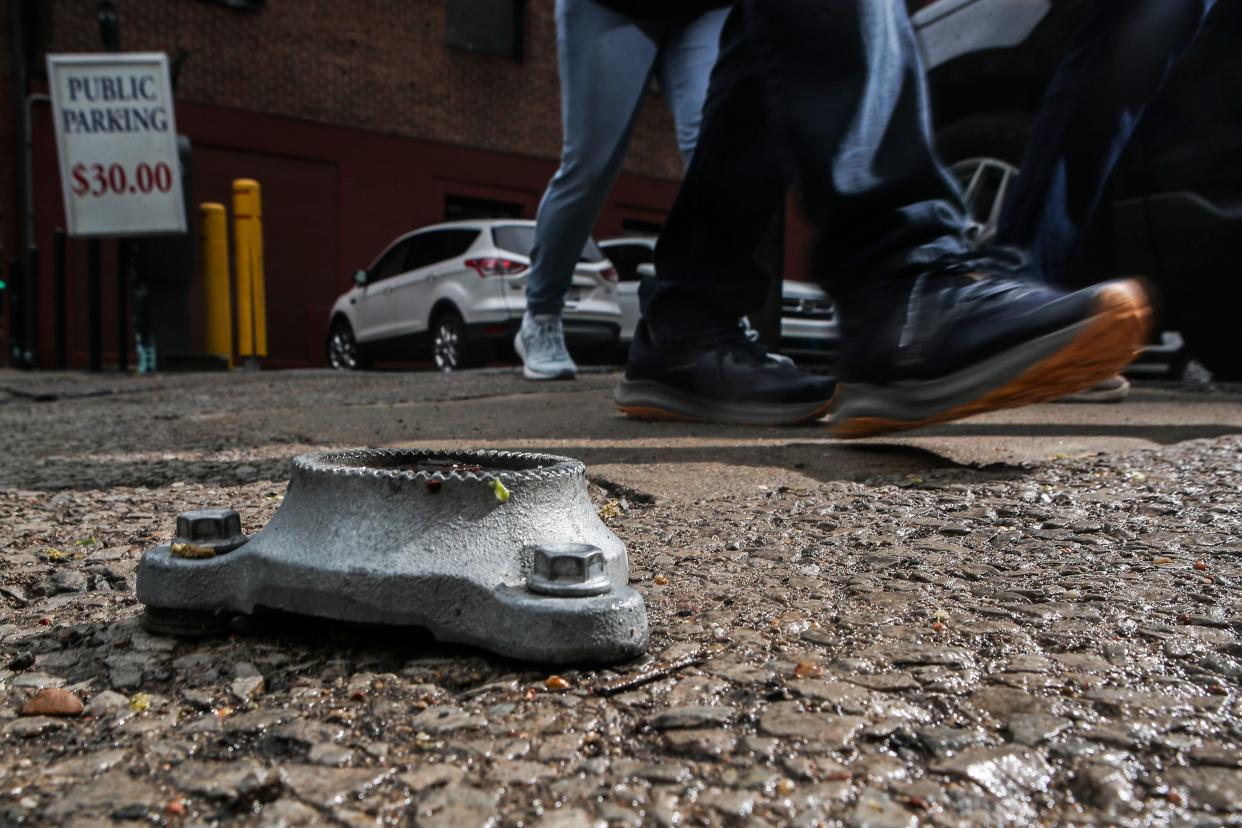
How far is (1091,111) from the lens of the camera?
7.84 feet

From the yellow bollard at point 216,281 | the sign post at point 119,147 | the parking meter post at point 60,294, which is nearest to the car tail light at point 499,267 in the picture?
the yellow bollard at point 216,281

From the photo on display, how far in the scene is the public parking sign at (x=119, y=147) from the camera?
8383 mm

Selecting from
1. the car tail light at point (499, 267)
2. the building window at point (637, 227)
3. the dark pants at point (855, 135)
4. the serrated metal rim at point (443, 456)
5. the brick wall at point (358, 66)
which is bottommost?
the serrated metal rim at point (443, 456)

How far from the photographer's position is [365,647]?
1057 millimetres

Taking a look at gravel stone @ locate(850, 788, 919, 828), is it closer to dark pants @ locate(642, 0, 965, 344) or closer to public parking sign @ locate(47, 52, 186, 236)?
dark pants @ locate(642, 0, 965, 344)

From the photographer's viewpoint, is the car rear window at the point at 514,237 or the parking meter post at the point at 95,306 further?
the car rear window at the point at 514,237

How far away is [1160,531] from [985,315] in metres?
0.46

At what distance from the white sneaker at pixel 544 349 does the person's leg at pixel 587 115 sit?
28 cm

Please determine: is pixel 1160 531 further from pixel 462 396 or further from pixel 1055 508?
pixel 462 396

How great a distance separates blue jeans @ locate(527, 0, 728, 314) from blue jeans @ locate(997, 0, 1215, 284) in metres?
1.48

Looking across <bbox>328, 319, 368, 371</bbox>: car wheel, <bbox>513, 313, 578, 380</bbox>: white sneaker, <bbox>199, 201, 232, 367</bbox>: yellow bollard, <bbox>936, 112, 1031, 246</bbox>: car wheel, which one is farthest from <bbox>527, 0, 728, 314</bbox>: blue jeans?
<bbox>328, 319, 368, 371</bbox>: car wheel

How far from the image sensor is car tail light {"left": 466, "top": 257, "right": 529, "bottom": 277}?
413 inches

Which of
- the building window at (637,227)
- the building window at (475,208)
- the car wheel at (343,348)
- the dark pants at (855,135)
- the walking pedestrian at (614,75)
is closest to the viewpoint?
the dark pants at (855,135)

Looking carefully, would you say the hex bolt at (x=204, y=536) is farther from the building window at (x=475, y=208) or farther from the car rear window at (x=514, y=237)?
the building window at (x=475, y=208)
